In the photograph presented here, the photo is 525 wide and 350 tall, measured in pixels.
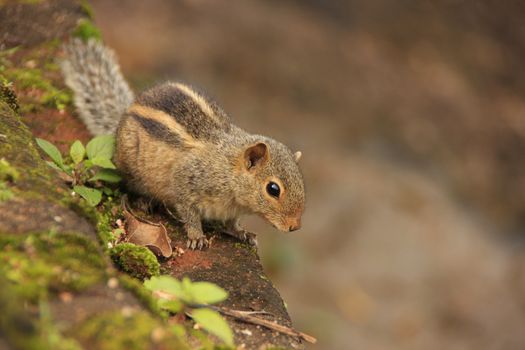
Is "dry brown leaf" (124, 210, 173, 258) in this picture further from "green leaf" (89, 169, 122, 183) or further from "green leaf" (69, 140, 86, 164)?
"green leaf" (69, 140, 86, 164)

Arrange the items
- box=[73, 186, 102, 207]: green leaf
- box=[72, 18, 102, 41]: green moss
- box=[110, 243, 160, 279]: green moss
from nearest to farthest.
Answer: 1. box=[110, 243, 160, 279]: green moss
2. box=[73, 186, 102, 207]: green leaf
3. box=[72, 18, 102, 41]: green moss

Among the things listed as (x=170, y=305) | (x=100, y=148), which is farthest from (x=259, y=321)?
(x=100, y=148)

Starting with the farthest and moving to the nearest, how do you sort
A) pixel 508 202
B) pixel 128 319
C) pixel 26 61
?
pixel 508 202 → pixel 26 61 → pixel 128 319

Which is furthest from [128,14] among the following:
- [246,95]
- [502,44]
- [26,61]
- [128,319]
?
[128,319]

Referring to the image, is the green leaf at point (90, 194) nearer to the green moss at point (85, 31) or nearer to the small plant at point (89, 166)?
the small plant at point (89, 166)

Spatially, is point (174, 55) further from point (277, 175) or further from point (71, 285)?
point (71, 285)

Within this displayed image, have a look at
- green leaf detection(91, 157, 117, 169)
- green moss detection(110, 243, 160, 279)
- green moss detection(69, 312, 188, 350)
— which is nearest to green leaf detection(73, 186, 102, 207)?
green leaf detection(91, 157, 117, 169)

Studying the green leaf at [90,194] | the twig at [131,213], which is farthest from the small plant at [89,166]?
the twig at [131,213]
